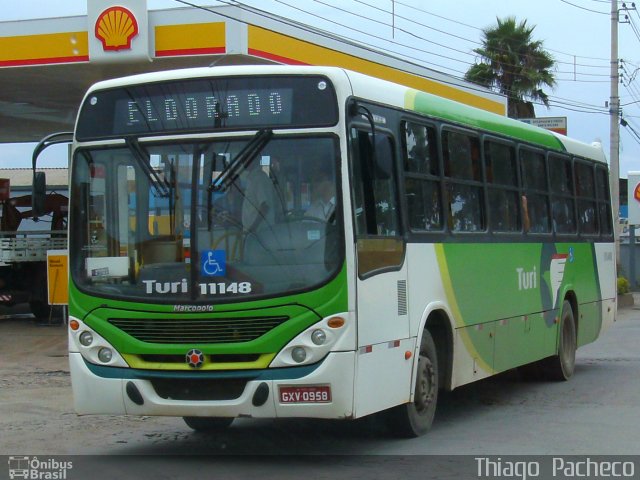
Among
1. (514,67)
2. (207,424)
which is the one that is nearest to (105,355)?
(207,424)

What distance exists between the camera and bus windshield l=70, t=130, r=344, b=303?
312 inches

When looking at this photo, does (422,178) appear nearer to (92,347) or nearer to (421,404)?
(421,404)

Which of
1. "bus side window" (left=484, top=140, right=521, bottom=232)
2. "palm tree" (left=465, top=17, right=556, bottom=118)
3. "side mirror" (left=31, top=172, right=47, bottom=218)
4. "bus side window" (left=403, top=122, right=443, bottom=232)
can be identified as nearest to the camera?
"side mirror" (left=31, top=172, right=47, bottom=218)

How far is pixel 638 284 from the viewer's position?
3950 cm

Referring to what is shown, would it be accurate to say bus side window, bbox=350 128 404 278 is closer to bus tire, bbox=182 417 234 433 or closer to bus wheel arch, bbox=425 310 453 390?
bus wheel arch, bbox=425 310 453 390

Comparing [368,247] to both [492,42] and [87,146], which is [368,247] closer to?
[87,146]

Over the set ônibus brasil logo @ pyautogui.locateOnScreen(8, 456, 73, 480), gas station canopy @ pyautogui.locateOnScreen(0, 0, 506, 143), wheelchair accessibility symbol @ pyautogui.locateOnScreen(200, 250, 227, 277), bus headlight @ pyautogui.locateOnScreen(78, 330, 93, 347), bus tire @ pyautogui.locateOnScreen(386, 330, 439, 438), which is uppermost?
gas station canopy @ pyautogui.locateOnScreen(0, 0, 506, 143)

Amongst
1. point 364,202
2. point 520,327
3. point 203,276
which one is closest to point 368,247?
point 364,202

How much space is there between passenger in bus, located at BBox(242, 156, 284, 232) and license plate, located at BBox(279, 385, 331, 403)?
48.0 inches

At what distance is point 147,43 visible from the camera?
1950 cm

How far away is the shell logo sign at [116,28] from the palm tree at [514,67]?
25435 millimetres

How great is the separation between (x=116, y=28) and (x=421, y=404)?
41.3 ft

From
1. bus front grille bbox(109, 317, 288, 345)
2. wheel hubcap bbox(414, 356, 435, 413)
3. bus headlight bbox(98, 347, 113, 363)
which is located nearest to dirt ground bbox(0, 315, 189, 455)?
bus headlight bbox(98, 347, 113, 363)

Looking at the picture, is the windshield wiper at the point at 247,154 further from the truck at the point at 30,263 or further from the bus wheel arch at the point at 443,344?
the truck at the point at 30,263
